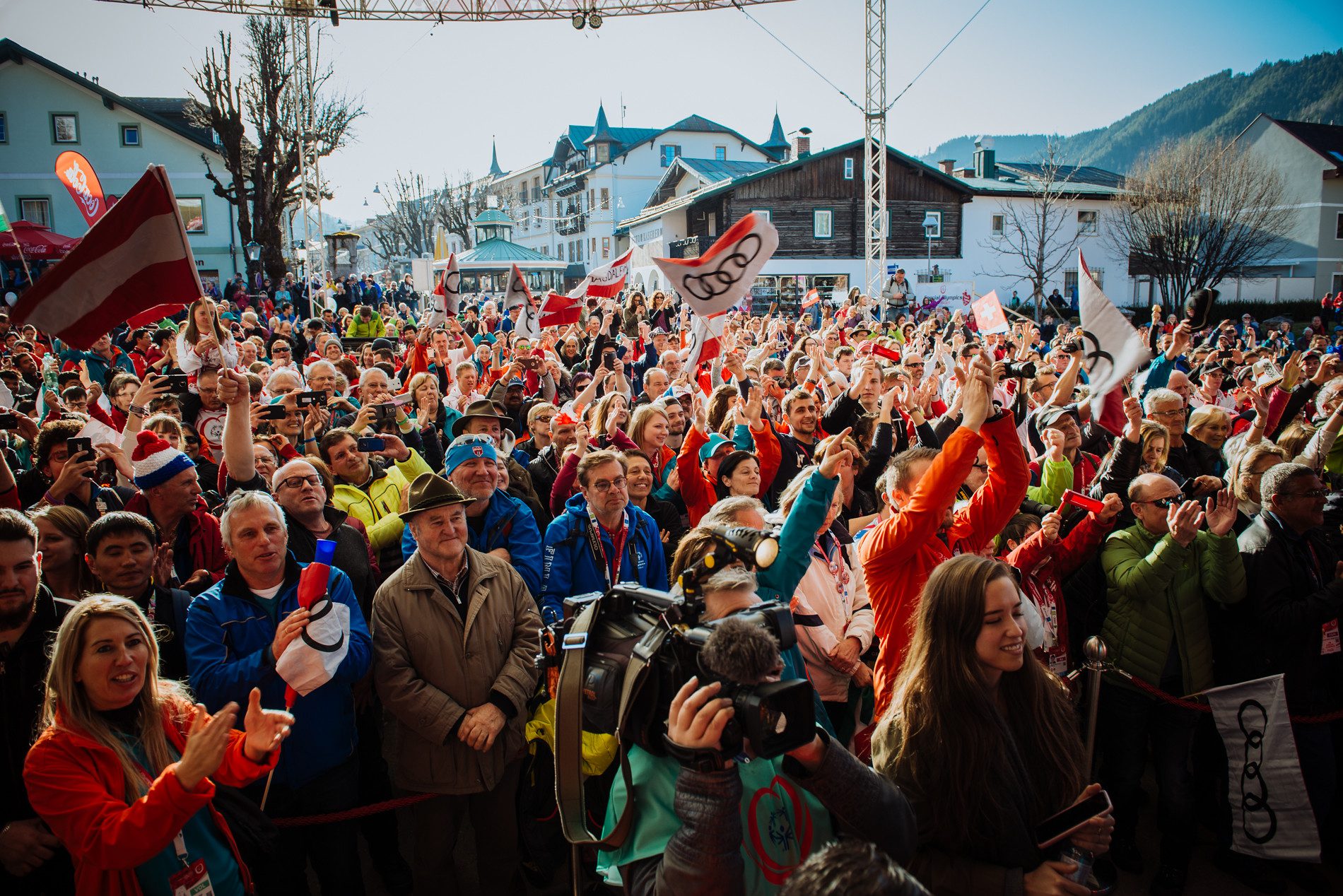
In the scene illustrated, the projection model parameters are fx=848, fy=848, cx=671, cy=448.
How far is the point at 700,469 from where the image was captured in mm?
5676

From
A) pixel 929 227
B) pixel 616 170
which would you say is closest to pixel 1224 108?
pixel 616 170

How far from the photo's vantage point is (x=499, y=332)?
1412cm

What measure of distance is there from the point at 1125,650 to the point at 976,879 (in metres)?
2.37

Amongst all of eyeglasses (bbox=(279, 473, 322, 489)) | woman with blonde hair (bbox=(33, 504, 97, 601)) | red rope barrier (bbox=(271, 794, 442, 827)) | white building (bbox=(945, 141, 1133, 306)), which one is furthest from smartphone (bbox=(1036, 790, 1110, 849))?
white building (bbox=(945, 141, 1133, 306))

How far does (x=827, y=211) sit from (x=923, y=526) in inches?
1647

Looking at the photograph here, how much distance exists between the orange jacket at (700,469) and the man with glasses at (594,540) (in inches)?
45.0

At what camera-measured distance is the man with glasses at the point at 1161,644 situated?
13.5 feet

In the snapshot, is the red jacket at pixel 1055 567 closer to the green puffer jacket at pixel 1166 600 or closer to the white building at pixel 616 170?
the green puffer jacket at pixel 1166 600

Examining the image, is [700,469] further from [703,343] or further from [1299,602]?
[1299,602]

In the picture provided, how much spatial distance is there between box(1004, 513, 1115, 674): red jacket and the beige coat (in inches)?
100

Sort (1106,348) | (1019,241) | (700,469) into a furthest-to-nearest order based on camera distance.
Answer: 1. (1019,241)
2. (700,469)
3. (1106,348)

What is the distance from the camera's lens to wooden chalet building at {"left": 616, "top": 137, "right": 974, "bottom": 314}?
41.6 meters

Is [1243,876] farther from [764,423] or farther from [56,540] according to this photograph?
[56,540]

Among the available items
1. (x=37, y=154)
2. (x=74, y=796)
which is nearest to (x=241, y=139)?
(x=37, y=154)
